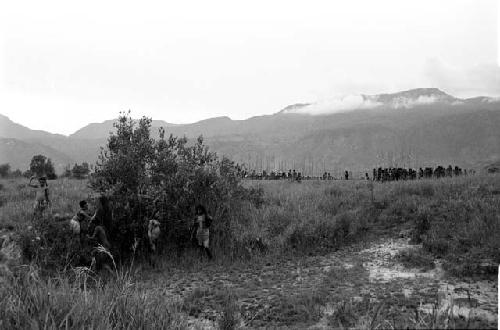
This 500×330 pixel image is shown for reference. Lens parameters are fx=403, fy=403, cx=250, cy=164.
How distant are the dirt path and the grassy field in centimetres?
7

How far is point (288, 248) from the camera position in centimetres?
1318

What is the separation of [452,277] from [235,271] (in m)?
5.58

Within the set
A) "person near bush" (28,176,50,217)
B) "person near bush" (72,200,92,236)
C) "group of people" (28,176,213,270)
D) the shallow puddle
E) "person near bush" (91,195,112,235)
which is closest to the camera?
the shallow puddle

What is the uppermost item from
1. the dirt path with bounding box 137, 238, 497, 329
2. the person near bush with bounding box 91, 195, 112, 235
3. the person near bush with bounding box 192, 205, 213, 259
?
the person near bush with bounding box 91, 195, 112, 235

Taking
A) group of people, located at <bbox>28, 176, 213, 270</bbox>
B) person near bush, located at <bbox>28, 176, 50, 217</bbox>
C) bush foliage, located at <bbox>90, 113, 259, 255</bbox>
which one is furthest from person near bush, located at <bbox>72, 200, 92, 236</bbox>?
person near bush, located at <bbox>28, 176, 50, 217</bbox>

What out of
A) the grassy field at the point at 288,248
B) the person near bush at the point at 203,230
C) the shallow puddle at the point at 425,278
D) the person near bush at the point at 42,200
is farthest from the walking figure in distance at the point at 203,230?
the person near bush at the point at 42,200

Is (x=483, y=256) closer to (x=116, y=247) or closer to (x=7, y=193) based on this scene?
(x=116, y=247)

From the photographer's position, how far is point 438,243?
11.1 meters

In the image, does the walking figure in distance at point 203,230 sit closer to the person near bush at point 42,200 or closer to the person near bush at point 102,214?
the person near bush at point 102,214

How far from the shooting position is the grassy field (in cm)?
580

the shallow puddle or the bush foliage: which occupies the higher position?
the bush foliage

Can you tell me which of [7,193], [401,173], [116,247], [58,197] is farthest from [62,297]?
[401,173]

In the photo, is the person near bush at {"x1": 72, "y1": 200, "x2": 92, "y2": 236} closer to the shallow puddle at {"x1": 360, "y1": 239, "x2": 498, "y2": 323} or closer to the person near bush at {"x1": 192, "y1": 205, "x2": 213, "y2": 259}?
the person near bush at {"x1": 192, "y1": 205, "x2": 213, "y2": 259}

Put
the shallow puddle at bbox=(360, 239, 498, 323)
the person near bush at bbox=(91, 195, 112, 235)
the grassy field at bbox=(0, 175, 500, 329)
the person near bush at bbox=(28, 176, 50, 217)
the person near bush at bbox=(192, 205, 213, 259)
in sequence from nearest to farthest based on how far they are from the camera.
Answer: the grassy field at bbox=(0, 175, 500, 329)
the shallow puddle at bbox=(360, 239, 498, 323)
the person near bush at bbox=(91, 195, 112, 235)
the person near bush at bbox=(192, 205, 213, 259)
the person near bush at bbox=(28, 176, 50, 217)
